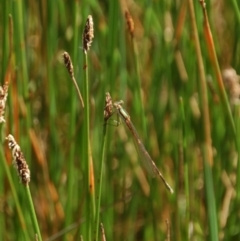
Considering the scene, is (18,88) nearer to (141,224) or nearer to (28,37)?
(28,37)

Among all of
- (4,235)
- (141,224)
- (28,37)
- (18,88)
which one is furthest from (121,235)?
(28,37)

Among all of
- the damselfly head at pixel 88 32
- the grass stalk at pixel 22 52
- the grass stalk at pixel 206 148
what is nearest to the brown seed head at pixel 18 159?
the damselfly head at pixel 88 32

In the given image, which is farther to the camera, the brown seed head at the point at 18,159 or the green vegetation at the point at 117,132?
the green vegetation at the point at 117,132

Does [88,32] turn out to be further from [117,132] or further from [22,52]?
[117,132]

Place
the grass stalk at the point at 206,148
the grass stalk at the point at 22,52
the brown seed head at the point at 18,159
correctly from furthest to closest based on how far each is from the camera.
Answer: the grass stalk at the point at 22,52, the grass stalk at the point at 206,148, the brown seed head at the point at 18,159

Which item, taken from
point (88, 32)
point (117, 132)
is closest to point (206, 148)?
point (88, 32)

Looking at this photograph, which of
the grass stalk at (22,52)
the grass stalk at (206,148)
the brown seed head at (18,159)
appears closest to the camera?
the brown seed head at (18,159)

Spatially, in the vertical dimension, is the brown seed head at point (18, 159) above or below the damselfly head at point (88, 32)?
below

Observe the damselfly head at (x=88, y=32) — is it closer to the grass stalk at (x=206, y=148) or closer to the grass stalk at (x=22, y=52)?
the grass stalk at (x=206, y=148)
